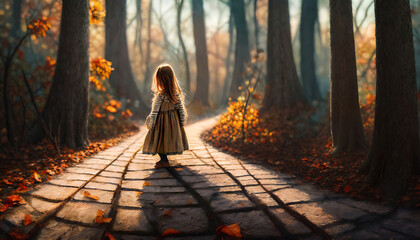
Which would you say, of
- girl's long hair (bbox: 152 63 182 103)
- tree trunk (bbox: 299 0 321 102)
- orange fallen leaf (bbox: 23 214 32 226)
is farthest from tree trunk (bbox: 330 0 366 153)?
tree trunk (bbox: 299 0 321 102)

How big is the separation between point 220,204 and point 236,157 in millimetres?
3134

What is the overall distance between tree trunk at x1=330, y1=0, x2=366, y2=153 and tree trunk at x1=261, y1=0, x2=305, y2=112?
11.7ft

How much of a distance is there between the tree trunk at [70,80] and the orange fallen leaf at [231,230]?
5.07 meters

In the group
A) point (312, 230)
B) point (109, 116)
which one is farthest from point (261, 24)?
point (312, 230)

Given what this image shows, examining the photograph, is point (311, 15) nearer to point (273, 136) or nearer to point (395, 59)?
point (273, 136)

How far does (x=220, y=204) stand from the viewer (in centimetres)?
335

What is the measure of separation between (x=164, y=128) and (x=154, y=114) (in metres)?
0.31

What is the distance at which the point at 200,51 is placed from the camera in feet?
65.5

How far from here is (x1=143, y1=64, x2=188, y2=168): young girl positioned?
529cm

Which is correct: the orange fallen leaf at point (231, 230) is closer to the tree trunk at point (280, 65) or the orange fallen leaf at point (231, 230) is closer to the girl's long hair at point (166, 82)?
the girl's long hair at point (166, 82)

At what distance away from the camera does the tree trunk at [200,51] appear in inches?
770

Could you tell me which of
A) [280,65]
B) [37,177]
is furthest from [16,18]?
[37,177]

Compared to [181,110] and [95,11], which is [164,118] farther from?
[95,11]

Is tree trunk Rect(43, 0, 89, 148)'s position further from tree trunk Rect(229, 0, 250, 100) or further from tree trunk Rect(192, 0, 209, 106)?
tree trunk Rect(192, 0, 209, 106)
